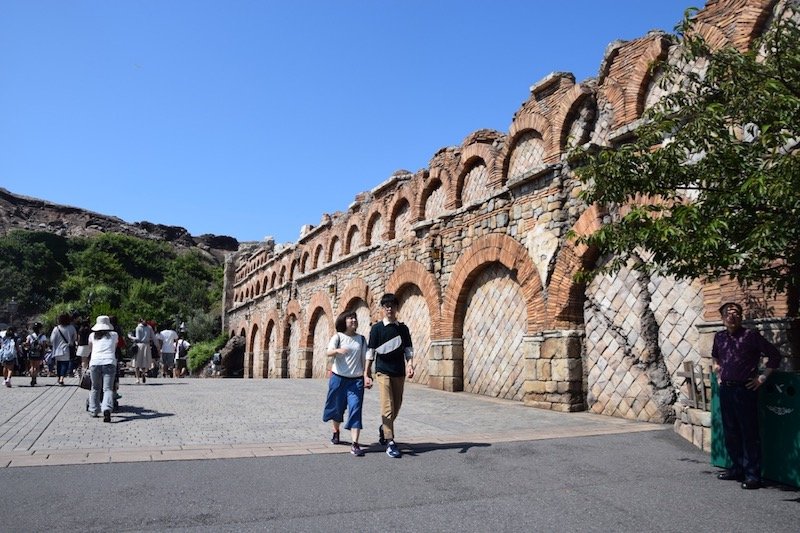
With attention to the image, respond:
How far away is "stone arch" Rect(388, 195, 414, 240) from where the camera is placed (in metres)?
16.0

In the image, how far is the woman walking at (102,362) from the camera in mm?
7746

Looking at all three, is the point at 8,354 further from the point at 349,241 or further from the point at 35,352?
the point at 349,241

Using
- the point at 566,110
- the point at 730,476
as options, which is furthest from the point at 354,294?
the point at 730,476

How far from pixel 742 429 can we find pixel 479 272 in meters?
7.51

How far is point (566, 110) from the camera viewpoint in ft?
33.0

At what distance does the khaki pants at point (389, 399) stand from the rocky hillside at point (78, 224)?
72678 millimetres

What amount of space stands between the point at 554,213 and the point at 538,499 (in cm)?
643

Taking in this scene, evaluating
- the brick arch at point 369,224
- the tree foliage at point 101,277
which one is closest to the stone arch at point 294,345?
the brick arch at point 369,224

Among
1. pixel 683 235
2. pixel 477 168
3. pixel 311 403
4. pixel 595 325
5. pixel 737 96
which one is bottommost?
pixel 311 403

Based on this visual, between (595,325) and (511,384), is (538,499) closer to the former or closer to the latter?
(595,325)

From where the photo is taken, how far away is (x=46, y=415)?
25.7ft

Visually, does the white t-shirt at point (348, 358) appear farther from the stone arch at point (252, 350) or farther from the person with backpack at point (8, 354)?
the stone arch at point (252, 350)

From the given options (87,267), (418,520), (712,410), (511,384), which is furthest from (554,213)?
(87,267)

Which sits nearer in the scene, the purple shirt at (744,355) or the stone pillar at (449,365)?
the purple shirt at (744,355)
